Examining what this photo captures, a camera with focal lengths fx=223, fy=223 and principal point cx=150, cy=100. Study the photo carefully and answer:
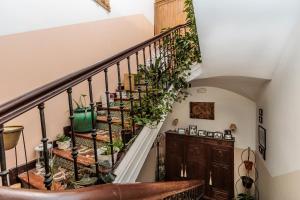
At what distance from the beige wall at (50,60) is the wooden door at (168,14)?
1.84 m

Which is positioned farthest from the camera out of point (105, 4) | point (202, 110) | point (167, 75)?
point (202, 110)

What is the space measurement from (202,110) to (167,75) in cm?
253

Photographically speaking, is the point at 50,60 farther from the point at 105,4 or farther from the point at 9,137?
the point at 105,4

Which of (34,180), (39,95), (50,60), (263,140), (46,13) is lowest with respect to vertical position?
(263,140)

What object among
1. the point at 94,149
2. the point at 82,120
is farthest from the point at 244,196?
the point at 94,149

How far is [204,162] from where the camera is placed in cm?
509

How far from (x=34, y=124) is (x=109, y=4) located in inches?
94.6

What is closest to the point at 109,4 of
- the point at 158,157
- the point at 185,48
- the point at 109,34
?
the point at 109,34

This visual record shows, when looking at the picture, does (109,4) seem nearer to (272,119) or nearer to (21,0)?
(21,0)

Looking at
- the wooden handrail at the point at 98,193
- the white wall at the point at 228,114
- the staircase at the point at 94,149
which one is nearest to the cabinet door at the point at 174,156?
the white wall at the point at 228,114

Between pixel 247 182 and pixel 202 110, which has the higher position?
pixel 202 110

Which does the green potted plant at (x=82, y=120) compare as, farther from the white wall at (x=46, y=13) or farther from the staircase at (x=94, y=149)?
the white wall at (x=46, y=13)

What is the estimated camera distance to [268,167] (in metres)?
3.47

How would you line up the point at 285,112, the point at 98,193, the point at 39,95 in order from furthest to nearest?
the point at 285,112 → the point at 39,95 → the point at 98,193
